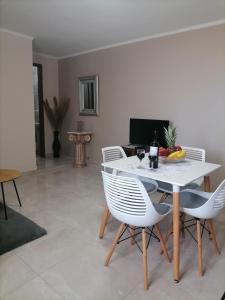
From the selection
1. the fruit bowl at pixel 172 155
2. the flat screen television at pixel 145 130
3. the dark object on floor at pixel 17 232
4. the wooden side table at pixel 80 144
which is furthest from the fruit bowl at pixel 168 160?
the wooden side table at pixel 80 144

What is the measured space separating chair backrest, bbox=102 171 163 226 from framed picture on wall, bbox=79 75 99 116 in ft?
12.1

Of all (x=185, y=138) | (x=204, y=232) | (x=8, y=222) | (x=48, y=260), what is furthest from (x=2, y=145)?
(x=204, y=232)

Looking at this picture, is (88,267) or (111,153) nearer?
(88,267)

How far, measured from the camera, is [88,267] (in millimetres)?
2002

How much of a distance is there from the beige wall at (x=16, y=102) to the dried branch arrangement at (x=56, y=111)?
114cm

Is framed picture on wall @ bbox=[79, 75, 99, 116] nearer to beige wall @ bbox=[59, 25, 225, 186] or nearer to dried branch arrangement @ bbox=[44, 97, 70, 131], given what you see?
beige wall @ bbox=[59, 25, 225, 186]

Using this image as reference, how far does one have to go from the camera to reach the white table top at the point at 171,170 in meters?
1.91

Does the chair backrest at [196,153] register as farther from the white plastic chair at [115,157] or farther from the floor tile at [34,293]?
the floor tile at [34,293]

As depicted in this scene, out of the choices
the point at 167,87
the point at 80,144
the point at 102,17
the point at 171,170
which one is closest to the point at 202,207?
the point at 171,170

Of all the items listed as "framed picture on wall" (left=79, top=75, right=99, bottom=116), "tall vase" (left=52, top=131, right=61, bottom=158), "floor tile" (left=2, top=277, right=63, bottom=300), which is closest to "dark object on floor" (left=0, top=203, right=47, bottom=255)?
"floor tile" (left=2, top=277, right=63, bottom=300)

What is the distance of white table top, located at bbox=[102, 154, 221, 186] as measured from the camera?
1914mm

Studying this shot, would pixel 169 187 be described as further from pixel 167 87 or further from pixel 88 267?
pixel 167 87

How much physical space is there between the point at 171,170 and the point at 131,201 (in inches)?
23.6

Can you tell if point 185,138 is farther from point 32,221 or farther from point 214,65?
point 32,221
